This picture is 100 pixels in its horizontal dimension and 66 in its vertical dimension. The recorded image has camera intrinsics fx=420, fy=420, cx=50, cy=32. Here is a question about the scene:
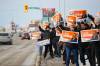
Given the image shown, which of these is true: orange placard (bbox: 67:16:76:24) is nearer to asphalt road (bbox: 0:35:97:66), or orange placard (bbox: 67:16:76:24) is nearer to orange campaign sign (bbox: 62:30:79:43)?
orange campaign sign (bbox: 62:30:79:43)

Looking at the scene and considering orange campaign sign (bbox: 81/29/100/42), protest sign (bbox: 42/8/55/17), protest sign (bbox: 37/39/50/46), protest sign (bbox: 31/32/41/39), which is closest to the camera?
orange campaign sign (bbox: 81/29/100/42)

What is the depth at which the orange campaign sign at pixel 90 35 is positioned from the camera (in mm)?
14052

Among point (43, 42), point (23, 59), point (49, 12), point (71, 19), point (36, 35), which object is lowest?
point (23, 59)

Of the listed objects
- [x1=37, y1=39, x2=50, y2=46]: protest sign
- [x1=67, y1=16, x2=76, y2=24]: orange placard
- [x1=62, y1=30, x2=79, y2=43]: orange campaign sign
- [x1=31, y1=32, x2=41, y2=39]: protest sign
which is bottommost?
[x1=37, y1=39, x2=50, y2=46]: protest sign

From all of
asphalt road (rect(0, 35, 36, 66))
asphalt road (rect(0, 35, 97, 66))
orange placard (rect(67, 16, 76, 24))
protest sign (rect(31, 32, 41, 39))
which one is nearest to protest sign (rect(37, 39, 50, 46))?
protest sign (rect(31, 32, 41, 39))

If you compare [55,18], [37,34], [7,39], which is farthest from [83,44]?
[7,39]

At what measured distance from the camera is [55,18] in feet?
64.2

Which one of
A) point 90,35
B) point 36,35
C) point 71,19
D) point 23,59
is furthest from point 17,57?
point 90,35

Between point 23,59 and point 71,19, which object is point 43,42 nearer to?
point 23,59

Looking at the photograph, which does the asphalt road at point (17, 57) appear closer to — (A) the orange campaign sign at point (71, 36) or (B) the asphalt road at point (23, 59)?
(B) the asphalt road at point (23, 59)

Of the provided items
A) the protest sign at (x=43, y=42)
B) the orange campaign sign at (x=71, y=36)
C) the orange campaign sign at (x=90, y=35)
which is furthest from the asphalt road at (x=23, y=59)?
the orange campaign sign at (x=90, y=35)

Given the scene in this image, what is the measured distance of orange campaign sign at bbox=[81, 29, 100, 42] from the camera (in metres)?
14.1

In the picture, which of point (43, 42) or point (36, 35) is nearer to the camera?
point (43, 42)

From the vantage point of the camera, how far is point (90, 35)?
1418cm
